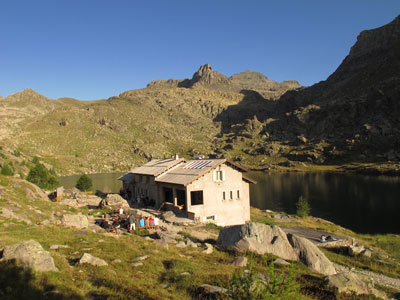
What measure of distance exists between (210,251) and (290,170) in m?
164

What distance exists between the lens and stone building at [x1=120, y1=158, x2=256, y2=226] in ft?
117

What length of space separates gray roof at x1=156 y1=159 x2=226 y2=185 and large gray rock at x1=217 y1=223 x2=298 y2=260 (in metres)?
16.0

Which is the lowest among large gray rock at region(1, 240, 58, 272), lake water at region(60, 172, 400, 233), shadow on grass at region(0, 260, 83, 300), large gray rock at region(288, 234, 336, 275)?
lake water at region(60, 172, 400, 233)

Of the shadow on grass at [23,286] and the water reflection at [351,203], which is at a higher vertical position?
the shadow on grass at [23,286]

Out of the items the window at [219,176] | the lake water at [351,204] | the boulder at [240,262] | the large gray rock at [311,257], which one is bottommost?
the lake water at [351,204]

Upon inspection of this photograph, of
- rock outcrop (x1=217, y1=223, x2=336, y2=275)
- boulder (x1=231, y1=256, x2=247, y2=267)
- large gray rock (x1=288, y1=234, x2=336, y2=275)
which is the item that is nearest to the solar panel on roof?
rock outcrop (x1=217, y1=223, x2=336, y2=275)

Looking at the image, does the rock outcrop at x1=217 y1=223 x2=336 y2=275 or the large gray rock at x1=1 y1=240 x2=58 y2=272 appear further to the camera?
the rock outcrop at x1=217 y1=223 x2=336 y2=275

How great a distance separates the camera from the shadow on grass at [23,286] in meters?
8.27

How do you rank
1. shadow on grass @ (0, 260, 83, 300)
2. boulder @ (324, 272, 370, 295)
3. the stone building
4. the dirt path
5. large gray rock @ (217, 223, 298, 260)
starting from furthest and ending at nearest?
the stone building, the dirt path, large gray rock @ (217, 223, 298, 260), boulder @ (324, 272, 370, 295), shadow on grass @ (0, 260, 83, 300)

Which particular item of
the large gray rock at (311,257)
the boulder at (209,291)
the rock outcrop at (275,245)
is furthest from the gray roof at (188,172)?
the boulder at (209,291)

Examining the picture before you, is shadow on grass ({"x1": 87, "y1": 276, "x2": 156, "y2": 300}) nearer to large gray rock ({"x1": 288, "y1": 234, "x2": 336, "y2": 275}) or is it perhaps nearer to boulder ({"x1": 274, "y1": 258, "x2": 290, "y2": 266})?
boulder ({"x1": 274, "y1": 258, "x2": 290, "y2": 266})

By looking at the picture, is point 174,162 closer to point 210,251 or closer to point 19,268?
point 210,251

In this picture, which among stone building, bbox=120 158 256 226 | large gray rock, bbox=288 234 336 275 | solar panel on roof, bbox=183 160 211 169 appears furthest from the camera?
solar panel on roof, bbox=183 160 211 169

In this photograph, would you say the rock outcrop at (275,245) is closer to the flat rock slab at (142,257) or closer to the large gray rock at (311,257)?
the large gray rock at (311,257)
